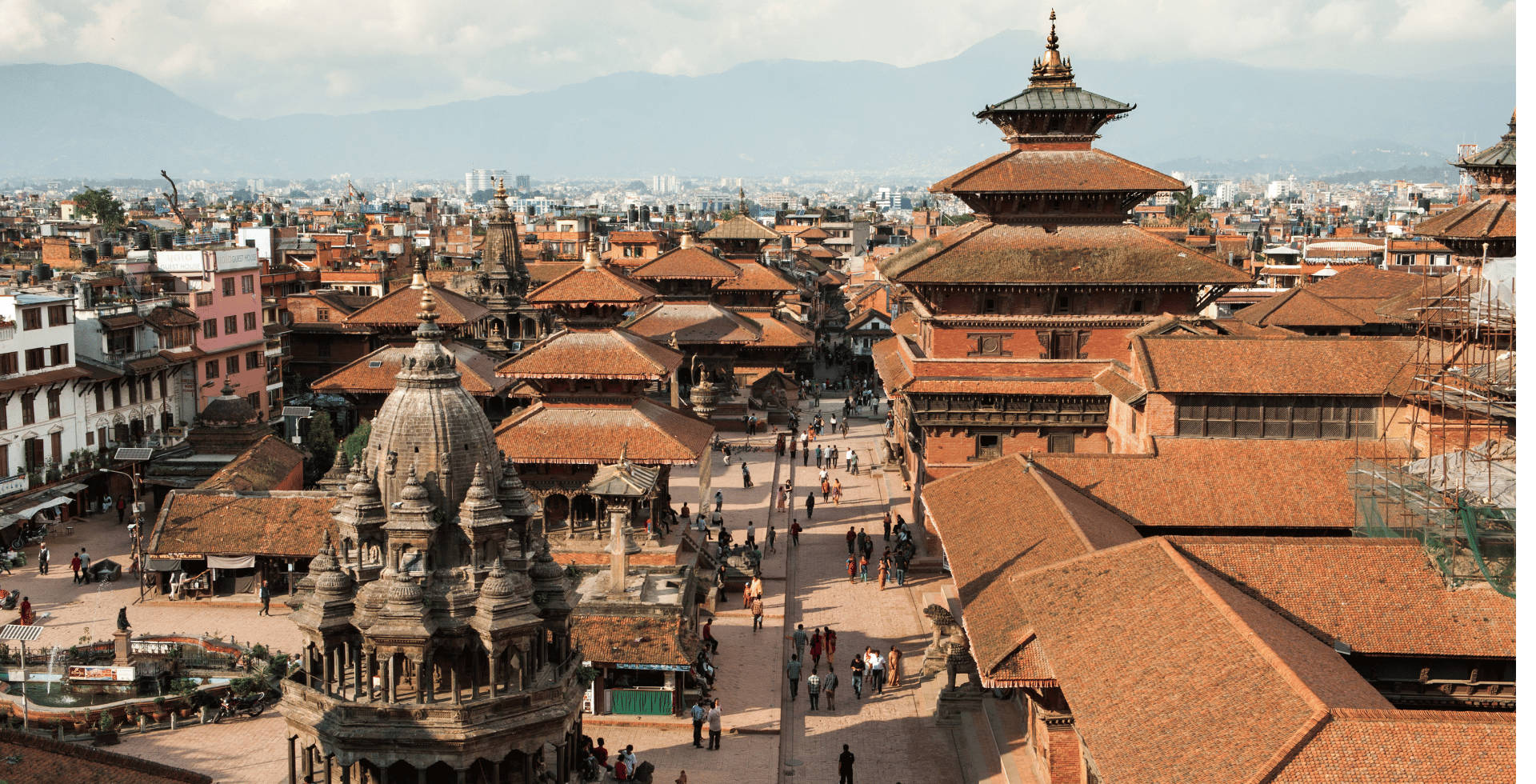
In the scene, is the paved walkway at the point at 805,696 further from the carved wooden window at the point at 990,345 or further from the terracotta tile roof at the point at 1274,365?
the terracotta tile roof at the point at 1274,365

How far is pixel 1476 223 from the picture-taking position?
113 ft

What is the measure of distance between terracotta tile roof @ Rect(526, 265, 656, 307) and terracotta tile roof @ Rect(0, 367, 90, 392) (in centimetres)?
1831

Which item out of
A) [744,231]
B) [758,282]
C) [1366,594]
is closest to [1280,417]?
[1366,594]

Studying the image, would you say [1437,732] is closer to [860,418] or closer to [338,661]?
[338,661]

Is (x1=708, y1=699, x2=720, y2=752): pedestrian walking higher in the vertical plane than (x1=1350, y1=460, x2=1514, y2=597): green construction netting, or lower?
lower

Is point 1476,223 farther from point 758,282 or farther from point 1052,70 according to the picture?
point 758,282

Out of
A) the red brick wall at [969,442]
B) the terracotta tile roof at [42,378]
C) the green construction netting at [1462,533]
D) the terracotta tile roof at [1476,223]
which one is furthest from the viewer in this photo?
the terracotta tile roof at [42,378]

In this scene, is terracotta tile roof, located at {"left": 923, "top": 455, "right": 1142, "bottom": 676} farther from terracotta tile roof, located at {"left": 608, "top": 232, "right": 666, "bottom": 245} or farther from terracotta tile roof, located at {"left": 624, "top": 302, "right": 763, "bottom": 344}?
terracotta tile roof, located at {"left": 608, "top": 232, "right": 666, "bottom": 245}

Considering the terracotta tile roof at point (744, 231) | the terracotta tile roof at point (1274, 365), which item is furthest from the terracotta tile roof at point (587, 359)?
the terracotta tile roof at point (744, 231)

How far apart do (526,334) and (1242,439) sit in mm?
39915

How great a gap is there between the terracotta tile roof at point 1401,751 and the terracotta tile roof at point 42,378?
4195 centimetres

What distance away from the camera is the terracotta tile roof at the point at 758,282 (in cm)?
7181

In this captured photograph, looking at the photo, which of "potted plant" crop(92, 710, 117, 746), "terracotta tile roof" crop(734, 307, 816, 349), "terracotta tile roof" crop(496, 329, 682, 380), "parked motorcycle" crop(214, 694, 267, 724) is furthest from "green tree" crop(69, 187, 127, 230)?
"potted plant" crop(92, 710, 117, 746)

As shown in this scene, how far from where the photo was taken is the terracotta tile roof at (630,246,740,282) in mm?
66125
